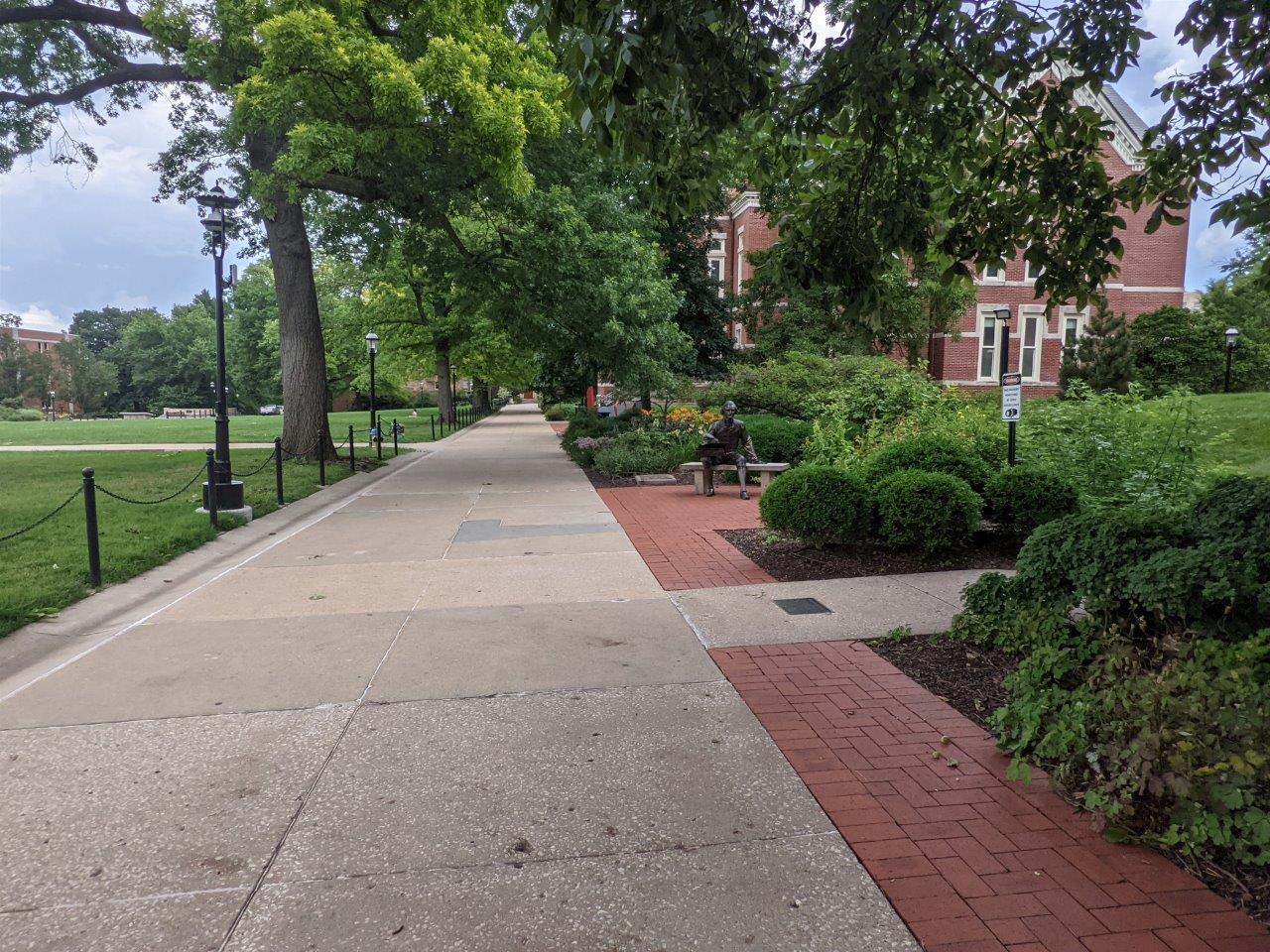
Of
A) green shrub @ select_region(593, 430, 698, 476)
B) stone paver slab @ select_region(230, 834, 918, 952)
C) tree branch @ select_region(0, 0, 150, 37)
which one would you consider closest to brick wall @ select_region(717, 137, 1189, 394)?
green shrub @ select_region(593, 430, 698, 476)

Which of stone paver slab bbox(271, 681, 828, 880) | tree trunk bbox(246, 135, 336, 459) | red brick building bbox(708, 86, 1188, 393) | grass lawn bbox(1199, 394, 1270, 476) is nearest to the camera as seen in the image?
stone paver slab bbox(271, 681, 828, 880)

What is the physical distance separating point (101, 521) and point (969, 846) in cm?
1097

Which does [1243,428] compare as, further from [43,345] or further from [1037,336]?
[43,345]

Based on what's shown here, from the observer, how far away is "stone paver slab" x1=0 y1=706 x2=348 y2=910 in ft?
Answer: 9.70

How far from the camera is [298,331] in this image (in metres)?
17.6

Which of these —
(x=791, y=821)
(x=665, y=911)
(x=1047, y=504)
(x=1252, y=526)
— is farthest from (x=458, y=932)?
(x=1047, y=504)

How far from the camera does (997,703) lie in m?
4.43

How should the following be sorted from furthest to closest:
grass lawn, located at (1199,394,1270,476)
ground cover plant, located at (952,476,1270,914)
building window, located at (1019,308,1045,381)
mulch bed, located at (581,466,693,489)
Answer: building window, located at (1019,308,1045,381)
mulch bed, located at (581,466,693,489)
grass lawn, located at (1199,394,1270,476)
ground cover plant, located at (952,476,1270,914)

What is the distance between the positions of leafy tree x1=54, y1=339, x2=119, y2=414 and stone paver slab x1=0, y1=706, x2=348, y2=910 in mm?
99941

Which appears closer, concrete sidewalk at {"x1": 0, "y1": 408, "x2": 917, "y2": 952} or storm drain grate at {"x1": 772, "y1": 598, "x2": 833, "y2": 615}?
concrete sidewalk at {"x1": 0, "y1": 408, "x2": 917, "y2": 952}

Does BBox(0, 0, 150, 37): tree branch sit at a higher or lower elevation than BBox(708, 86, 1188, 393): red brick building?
higher

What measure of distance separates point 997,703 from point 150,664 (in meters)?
5.27

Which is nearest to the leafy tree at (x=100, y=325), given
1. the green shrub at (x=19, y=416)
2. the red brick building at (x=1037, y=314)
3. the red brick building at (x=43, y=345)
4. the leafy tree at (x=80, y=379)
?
the red brick building at (x=43, y=345)

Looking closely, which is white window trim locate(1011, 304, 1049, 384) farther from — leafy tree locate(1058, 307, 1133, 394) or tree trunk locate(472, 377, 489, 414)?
tree trunk locate(472, 377, 489, 414)
